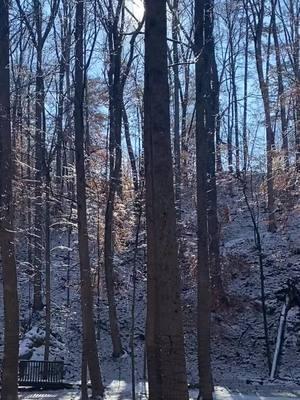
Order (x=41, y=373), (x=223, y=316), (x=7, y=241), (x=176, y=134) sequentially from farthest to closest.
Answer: (x=176, y=134) < (x=223, y=316) < (x=41, y=373) < (x=7, y=241)

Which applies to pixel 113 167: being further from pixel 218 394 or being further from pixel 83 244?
Result: pixel 218 394

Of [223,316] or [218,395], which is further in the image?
[223,316]

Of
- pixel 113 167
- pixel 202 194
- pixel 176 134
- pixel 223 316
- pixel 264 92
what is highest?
pixel 264 92

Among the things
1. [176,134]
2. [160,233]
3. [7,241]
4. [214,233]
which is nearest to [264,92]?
[176,134]

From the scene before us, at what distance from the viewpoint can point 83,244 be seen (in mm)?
14578

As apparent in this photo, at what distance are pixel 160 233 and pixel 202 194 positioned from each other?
567 cm

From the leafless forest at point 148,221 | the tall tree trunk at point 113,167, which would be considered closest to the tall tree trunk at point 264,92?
the leafless forest at point 148,221

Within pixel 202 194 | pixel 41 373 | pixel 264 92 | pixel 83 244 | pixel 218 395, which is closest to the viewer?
pixel 202 194

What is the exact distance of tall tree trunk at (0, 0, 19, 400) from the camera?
10.7 m

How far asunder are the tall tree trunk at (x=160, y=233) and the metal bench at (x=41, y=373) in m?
9.02

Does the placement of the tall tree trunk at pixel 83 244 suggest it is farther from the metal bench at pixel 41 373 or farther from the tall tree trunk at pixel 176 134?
the tall tree trunk at pixel 176 134

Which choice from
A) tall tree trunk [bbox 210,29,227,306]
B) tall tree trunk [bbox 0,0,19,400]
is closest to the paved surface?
tall tree trunk [bbox 0,0,19,400]

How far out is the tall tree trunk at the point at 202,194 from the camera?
1197 centimetres

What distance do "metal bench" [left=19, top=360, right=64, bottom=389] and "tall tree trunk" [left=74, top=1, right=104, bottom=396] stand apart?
1980mm
